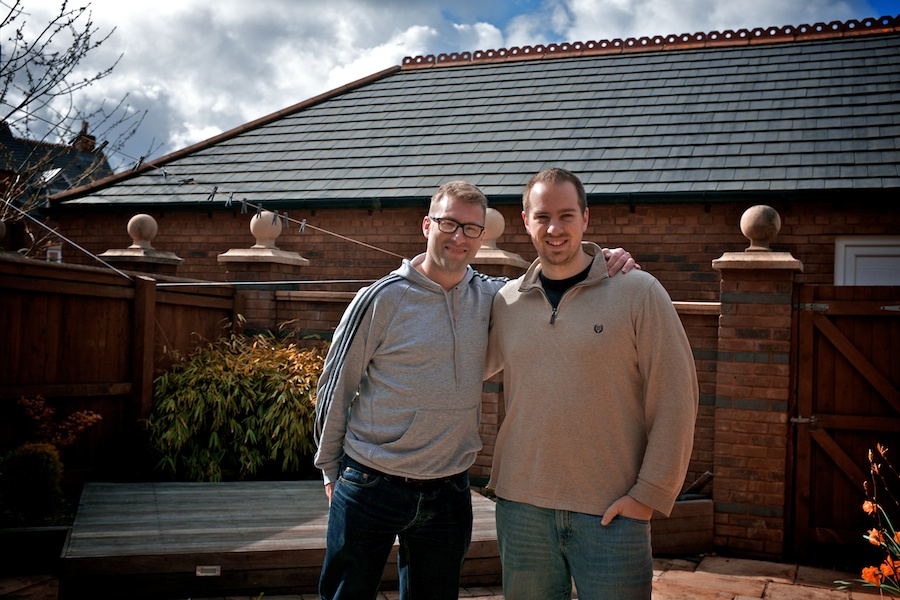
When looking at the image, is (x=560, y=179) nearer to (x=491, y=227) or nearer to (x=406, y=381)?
(x=406, y=381)

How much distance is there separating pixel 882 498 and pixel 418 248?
17.9 ft

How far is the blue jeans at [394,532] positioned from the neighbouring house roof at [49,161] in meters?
6.08

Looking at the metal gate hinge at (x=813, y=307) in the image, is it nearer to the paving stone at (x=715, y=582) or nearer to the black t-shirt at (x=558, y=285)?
the paving stone at (x=715, y=582)

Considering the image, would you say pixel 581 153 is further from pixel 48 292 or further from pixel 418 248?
pixel 48 292

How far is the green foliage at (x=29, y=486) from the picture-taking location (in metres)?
4.70

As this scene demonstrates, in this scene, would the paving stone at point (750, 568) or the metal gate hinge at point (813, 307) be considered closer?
the paving stone at point (750, 568)

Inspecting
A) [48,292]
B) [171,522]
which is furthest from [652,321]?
[48,292]

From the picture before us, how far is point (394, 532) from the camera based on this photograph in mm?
2643

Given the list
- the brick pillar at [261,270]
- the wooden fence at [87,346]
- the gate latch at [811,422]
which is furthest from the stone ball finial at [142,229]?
the gate latch at [811,422]

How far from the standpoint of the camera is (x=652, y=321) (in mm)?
2428

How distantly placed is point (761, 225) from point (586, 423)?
3888 mm

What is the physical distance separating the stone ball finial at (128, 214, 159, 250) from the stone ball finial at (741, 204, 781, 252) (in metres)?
5.83

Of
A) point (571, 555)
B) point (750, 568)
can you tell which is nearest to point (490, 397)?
point (750, 568)

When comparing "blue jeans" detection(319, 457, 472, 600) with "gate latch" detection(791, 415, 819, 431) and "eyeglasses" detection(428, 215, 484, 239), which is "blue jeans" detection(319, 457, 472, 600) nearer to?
"eyeglasses" detection(428, 215, 484, 239)
